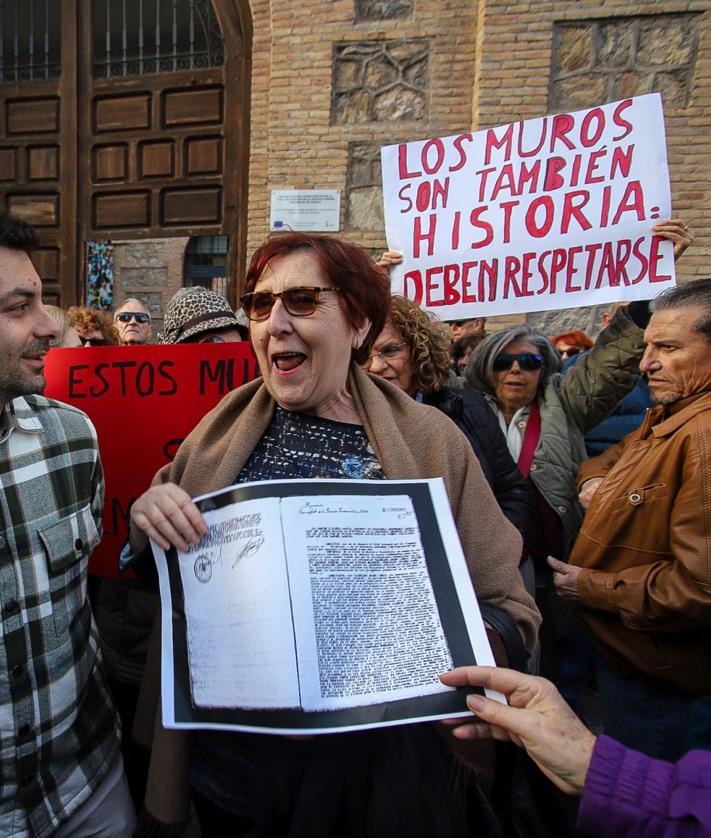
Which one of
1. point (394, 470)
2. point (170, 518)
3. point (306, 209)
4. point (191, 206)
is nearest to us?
point (170, 518)

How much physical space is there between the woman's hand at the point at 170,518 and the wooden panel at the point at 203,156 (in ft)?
21.9

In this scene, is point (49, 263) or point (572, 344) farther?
point (49, 263)

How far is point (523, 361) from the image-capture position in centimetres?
270

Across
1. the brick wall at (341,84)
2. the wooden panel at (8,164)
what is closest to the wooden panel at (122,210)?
the wooden panel at (8,164)

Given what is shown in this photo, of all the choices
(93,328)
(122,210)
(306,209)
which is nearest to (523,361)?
(93,328)

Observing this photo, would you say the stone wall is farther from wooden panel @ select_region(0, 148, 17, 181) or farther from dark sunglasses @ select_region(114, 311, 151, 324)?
dark sunglasses @ select_region(114, 311, 151, 324)

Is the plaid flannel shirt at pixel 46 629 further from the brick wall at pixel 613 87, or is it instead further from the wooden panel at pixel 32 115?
the wooden panel at pixel 32 115

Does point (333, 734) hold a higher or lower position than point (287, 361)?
lower

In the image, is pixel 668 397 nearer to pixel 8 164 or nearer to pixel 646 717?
pixel 646 717

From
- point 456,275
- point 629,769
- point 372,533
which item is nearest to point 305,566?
point 372,533

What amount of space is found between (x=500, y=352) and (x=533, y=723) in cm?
203

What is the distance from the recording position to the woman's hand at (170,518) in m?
1.04

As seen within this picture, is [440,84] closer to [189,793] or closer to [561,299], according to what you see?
[561,299]

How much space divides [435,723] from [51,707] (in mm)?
820
